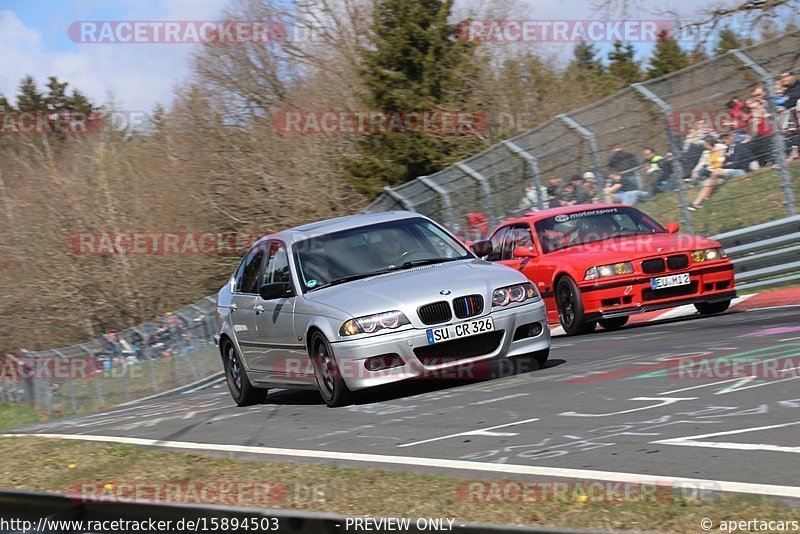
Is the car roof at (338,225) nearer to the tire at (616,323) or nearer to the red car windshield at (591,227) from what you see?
the red car windshield at (591,227)

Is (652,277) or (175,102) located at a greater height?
(175,102)

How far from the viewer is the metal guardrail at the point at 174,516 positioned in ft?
13.0

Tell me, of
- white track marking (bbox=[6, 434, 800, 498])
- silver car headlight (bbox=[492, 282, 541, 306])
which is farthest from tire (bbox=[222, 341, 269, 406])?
silver car headlight (bbox=[492, 282, 541, 306])

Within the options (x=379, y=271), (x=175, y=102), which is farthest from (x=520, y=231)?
(x=175, y=102)

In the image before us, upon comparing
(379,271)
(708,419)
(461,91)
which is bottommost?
(708,419)

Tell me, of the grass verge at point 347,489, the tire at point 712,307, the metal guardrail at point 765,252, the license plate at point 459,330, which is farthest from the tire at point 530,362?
the metal guardrail at point 765,252

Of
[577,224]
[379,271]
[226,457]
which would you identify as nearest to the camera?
[226,457]

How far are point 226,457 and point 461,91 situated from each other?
3650cm

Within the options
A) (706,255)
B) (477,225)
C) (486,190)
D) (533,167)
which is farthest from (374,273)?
(477,225)

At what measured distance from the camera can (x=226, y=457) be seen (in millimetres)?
7555

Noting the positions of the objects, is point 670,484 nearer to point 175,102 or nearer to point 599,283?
point 599,283

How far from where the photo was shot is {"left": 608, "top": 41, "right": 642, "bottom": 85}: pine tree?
249 feet

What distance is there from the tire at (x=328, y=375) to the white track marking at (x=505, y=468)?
4.32 ft

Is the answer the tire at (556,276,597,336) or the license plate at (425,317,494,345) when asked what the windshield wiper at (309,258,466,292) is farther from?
the tire at (556,276,597,336)
